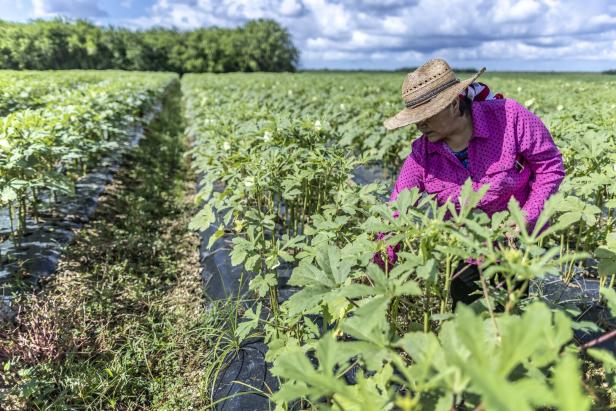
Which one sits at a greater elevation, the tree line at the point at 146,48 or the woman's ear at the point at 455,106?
the tree line at the point at 146,48

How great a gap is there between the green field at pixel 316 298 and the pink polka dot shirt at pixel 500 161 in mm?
195

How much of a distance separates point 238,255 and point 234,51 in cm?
6134

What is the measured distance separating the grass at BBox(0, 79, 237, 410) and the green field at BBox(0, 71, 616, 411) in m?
0.01

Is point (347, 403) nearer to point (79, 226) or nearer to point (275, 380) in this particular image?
point (275, 380)

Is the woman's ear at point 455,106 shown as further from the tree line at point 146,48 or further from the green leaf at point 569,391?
the tree line at point 146,48

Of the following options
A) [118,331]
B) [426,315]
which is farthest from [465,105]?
[118,331]

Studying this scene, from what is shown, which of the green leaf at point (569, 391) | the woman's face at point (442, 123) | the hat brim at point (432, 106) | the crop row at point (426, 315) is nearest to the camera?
the green leaf at point (569, 391)

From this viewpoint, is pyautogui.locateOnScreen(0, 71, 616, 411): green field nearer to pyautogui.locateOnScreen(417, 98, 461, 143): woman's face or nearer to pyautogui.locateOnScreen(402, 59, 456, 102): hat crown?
pyautogui.locateOnScreen(417, 98, 461, 143): woman's face

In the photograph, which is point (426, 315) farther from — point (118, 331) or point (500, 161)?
point (118, 331)

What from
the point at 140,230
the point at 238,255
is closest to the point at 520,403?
the point at 238,255

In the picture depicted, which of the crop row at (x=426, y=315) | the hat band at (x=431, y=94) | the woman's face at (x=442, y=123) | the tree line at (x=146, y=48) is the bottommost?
the crop row at (x=426, y=315)

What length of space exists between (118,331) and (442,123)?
6.99 feet

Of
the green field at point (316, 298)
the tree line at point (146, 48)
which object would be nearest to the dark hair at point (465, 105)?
the green field at point (316, 298)

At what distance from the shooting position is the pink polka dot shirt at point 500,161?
1945 mm
